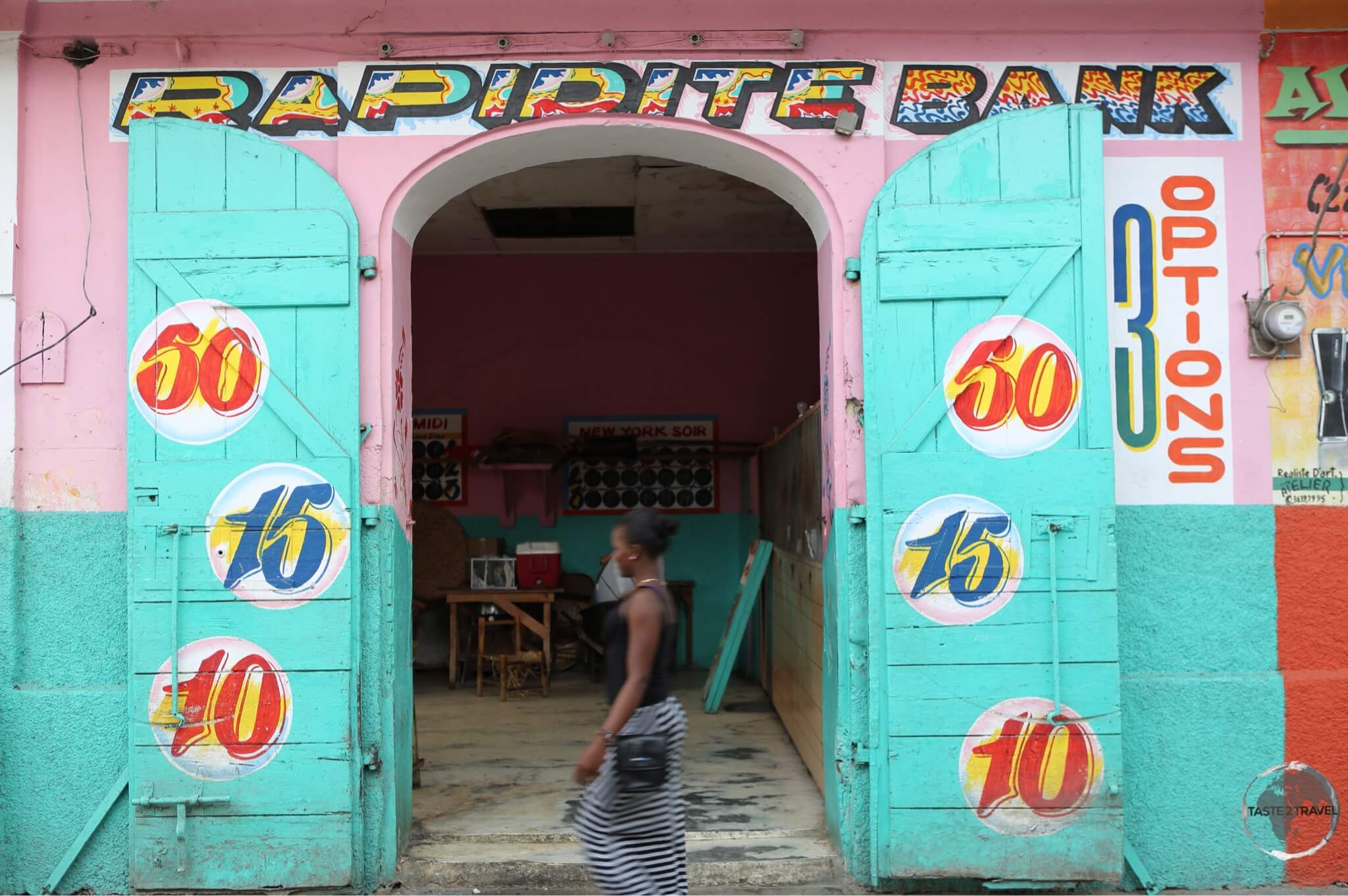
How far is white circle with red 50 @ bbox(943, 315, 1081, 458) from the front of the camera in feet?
16.1

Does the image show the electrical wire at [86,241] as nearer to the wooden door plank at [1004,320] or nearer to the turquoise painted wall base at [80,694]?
the turquoise painted wall base at [80,694]

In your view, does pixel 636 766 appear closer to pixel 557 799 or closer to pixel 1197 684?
pixel 557 799

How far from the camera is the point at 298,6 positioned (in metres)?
5.18

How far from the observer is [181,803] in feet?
15.9

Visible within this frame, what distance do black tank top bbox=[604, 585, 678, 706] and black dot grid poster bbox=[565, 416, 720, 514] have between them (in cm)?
698

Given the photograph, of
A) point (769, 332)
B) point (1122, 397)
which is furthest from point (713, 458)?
point (1122, 397)

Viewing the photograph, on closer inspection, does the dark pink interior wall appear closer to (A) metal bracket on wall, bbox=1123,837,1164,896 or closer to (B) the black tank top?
(A) metal bracket on wall, bbox=1123,837,1164,896

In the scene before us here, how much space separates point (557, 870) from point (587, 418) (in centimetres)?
595

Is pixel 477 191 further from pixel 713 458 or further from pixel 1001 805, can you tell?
pixel 1001 805

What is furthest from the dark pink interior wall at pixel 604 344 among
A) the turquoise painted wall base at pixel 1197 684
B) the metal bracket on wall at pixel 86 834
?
the metal bracket on wall at pixel 86 834

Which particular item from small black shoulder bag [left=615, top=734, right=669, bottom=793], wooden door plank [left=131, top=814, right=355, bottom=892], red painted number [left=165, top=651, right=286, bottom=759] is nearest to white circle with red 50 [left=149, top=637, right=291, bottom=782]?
red painted number [left=165, top=651, right=286, bottom=759]

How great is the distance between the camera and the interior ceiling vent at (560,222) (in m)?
9.26

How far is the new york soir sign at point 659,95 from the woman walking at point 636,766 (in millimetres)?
2433

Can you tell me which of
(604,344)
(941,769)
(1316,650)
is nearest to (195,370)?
(941,769)
